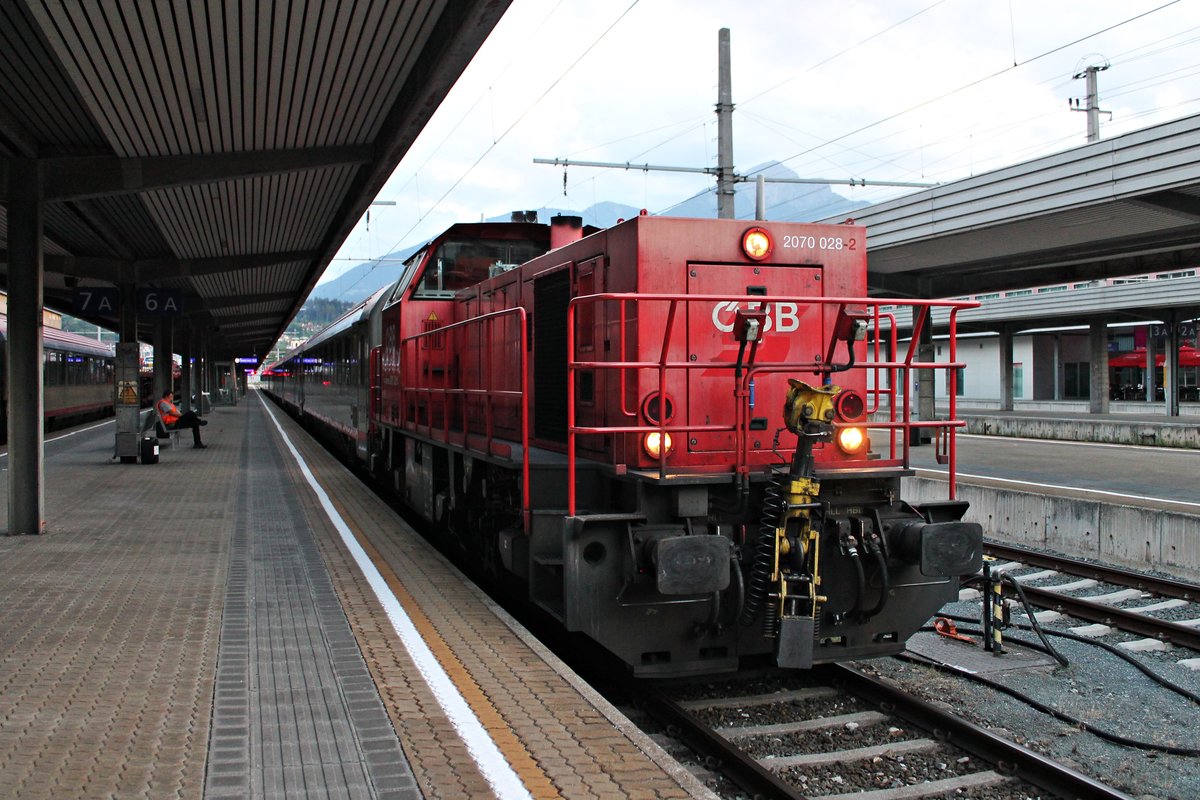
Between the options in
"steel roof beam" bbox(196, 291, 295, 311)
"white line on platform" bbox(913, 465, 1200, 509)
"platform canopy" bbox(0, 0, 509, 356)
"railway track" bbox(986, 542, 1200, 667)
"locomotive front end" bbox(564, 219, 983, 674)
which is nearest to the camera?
"locomotive front end" bbox(564, 219, 983, 674)

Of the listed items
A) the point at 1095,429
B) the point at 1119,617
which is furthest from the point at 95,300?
the point at 1095,429

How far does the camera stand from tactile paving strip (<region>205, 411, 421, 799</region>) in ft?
11.8

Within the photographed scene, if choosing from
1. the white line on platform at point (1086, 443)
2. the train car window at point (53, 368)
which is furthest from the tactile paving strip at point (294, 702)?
the train car window at point (53, 368)

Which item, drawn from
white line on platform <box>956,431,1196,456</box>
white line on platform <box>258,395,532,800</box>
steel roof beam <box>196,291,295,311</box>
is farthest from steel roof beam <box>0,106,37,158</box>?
white line on platform <box>956,431,1196,456</box>

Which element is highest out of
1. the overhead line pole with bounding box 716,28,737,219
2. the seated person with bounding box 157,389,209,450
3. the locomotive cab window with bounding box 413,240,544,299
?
the overhead line pole with bounding box 716,28,737,219

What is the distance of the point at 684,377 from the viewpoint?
233 inches

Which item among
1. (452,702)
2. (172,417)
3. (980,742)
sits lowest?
(980,742)

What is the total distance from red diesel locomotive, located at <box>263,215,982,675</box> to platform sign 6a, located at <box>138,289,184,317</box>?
12889 mm

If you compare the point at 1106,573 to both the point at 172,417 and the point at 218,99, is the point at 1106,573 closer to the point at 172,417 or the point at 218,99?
the point at 218,99

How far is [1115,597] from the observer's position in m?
8.60

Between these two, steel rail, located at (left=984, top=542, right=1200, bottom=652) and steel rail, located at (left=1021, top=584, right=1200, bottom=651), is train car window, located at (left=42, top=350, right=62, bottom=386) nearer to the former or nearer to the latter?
steel rail, located at (left=984, top=542, right=1200, bottom=652)

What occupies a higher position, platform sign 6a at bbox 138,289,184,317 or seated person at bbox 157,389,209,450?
platform sign 6a at bbox 138,289,184,317

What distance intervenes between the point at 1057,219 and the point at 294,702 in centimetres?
1476

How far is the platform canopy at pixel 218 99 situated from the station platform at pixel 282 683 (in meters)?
4.20
